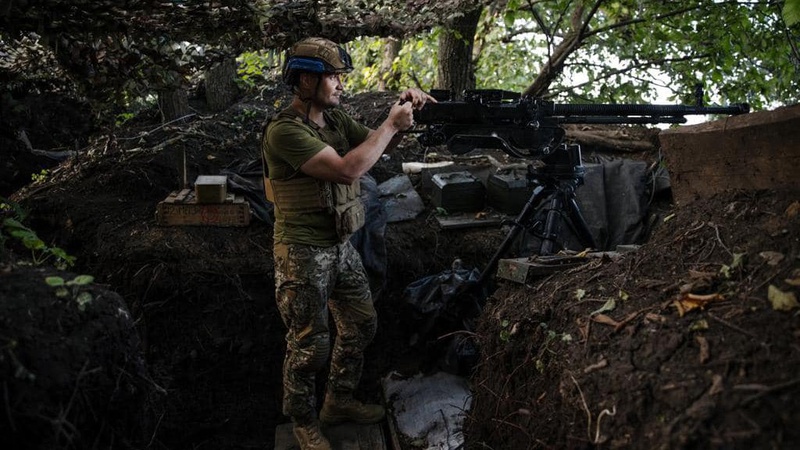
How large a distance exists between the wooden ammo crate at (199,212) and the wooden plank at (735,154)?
3.56 metres

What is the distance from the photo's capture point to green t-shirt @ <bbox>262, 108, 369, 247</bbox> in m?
3.70

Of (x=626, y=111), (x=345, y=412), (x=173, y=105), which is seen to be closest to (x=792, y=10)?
(x=626, y=111)

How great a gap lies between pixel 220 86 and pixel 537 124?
4.72 metres

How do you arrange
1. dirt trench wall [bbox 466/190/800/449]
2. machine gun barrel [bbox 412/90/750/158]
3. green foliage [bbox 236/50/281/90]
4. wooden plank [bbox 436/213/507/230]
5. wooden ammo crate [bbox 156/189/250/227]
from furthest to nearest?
green foliage [bbox 236/50/281/90] < wooden plank [bbox 436/213/507/230] < wooden ammo crate [bbox 156/189/250/227] < machine gun barrel [bbox 412/90/750/158] < dirt trench wall [bbox 466/190/800/449]

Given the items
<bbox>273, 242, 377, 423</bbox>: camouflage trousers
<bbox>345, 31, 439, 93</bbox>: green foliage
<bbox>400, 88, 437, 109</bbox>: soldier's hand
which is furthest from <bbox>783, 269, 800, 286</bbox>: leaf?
<bbox>345, 31, 439, 93</bbox>: green foliage

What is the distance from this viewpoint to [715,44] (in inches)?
256

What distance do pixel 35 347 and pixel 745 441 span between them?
266cm

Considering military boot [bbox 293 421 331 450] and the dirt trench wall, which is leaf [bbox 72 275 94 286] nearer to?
military boot [bbox 293 421 331 450]

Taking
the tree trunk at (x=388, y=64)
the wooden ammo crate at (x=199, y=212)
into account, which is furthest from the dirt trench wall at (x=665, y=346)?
Answer: the tree trunk at (x=388, y=64)

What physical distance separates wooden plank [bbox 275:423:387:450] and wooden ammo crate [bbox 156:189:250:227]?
196 cm

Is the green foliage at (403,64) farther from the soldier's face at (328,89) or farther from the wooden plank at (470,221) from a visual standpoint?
the soldier's face at (328,89)

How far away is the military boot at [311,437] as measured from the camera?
4.18 m

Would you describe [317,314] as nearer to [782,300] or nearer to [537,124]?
[537,124]

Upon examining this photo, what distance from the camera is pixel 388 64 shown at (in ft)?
36.2
